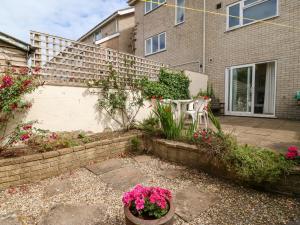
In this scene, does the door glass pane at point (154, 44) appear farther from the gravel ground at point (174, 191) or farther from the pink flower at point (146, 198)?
the pink flower at point (146, 198)

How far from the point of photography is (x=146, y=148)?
393 cm

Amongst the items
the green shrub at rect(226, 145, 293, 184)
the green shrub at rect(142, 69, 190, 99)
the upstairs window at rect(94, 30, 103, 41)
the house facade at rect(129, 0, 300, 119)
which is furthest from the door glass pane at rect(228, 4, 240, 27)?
the upstairs window at rect(94, 30, 103, 41)

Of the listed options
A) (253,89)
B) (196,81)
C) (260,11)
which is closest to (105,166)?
(196,81)

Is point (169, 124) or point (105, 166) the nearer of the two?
point (105, 166)

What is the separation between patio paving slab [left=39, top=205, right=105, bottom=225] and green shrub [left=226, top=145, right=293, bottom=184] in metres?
1.72

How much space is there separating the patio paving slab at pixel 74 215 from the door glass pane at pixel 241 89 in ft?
21.7

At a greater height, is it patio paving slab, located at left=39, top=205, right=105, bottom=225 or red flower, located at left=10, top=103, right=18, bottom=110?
red flower, located at left=10, top=103, right=18, bottom=110

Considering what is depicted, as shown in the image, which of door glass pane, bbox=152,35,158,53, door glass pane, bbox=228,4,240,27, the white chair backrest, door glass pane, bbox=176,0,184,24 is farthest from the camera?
door glass pane, bbox=152,35,158,53

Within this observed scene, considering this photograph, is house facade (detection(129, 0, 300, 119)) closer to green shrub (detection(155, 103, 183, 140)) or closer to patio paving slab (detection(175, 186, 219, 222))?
green shrub (detection(155, 103, 183, 140))

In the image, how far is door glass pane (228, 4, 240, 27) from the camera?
694cm

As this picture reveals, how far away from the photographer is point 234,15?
7.09 meters

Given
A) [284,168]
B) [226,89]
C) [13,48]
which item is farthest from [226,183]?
[13,48]

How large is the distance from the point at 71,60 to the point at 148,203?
352 cm

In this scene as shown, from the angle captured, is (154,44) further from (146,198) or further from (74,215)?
(146,198)
